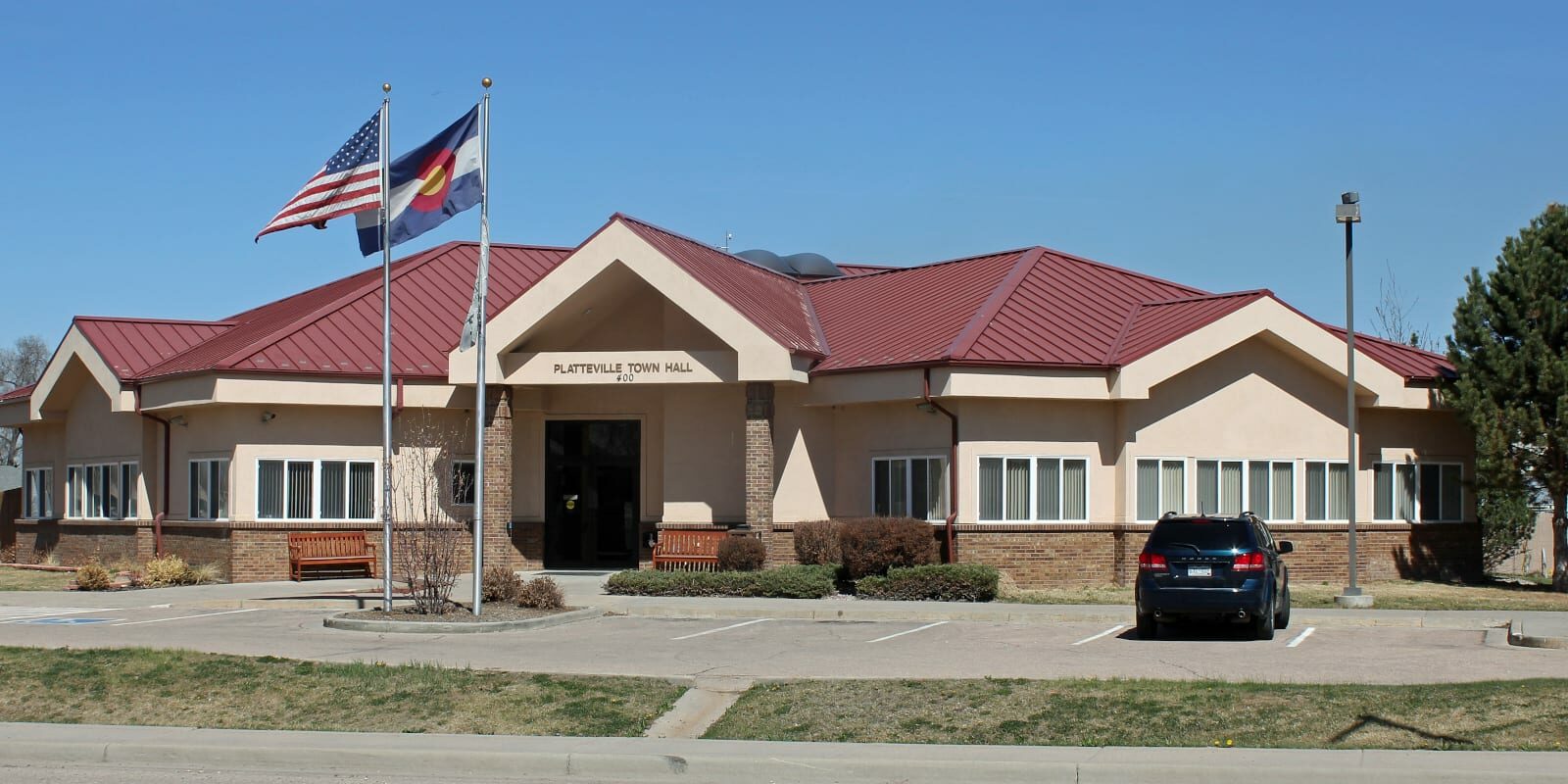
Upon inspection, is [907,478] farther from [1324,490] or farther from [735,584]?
[1324,490]

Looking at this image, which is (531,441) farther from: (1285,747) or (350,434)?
(1285,747)

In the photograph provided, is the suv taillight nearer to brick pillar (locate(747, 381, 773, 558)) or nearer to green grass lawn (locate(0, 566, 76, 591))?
brick pillar (locate(747, 381, 773, 558))

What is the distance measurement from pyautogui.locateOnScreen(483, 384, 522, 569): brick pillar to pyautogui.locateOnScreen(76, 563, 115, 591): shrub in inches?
262

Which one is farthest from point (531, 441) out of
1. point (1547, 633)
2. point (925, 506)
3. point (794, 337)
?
point (1547, 633)

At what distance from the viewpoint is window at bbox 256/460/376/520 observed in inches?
1157

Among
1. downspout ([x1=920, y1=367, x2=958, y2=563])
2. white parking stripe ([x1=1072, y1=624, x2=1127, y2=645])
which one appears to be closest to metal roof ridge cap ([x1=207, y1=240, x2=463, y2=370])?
downspout ([x1=920, y1=367, x2=958, y2=563])

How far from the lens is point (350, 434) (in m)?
29.9

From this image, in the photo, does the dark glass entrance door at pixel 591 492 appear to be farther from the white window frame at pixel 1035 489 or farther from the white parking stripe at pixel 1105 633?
the white parking stripe at pixel 1105 633

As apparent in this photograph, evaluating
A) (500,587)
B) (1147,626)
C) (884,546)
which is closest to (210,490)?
(500,587)

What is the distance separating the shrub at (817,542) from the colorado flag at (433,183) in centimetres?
913

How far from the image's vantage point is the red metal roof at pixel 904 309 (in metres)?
27.7

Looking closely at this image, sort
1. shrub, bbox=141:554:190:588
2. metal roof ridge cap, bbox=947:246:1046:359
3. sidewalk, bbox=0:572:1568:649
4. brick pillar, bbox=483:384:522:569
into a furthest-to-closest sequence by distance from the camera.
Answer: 1. brick pillar, bbox=483:384:522:569
2. shrub, bbox=141:554:190:588
3. metal roof ridge cap, bbox=947:246:1046:359
4. sidewalk, bbox=0:572:1568:649

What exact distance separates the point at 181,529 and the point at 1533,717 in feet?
86.0

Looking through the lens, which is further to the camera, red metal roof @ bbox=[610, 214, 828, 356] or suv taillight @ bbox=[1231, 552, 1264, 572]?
red metal roof @ bbox=[610, 214, 828, 356]
